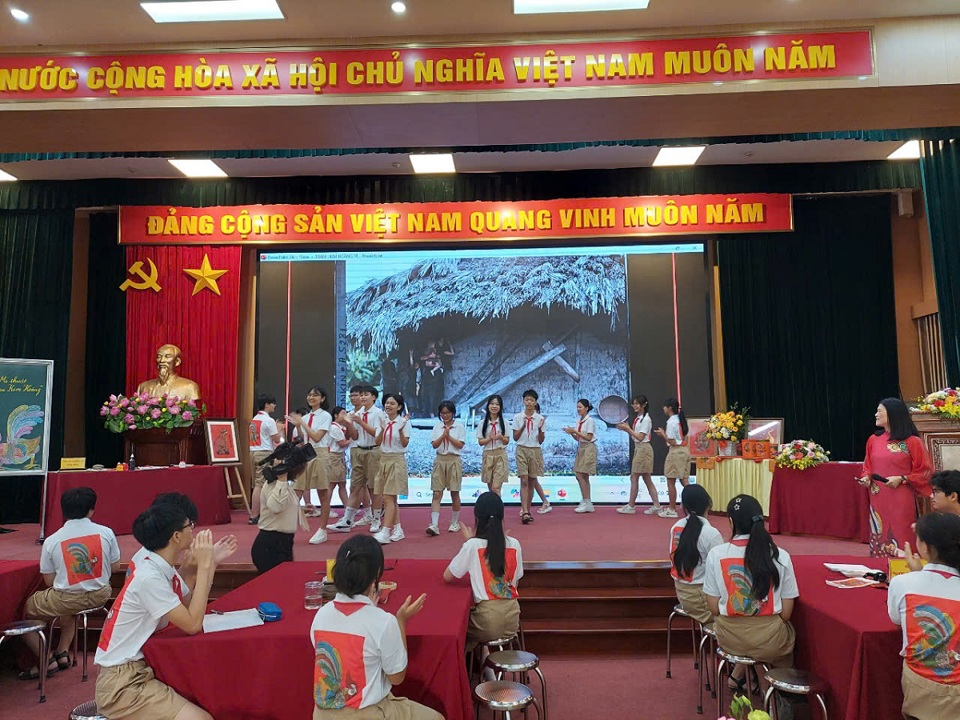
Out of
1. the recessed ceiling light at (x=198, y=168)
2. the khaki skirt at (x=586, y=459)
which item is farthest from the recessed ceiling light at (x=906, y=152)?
the recessed ceiling light at (x=198, y=168)

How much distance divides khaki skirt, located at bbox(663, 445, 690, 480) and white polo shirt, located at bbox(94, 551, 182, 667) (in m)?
5.53

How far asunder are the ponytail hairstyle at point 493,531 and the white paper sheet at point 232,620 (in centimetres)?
99

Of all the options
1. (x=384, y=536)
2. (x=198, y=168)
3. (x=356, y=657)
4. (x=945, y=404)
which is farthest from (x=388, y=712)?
(x=198, y=168)

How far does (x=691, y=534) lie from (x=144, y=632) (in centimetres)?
247

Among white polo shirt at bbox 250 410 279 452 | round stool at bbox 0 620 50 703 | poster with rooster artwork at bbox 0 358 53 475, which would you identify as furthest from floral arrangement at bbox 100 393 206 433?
round stool at bbox 0 620 50 703

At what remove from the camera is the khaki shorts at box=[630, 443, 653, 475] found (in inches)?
284

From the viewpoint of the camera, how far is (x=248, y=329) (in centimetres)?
850

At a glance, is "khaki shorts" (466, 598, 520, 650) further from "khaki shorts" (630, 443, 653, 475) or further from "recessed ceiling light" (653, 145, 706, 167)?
"recessed ceiling light" (653, 145, 706, 167)

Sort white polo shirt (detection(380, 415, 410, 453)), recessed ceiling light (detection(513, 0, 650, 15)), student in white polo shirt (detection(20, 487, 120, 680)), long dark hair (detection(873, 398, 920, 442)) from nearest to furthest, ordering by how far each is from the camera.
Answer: student in white polo shirt (detection(20, 487, 120, 680)), recessed ceiling light (detection(513, 0, 650, 15)), long dark hair (detection(873, 398, 920, 442)), white polo shirt (detection(380, 415, 410, 453))

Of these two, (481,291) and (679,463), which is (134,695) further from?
(481,291)

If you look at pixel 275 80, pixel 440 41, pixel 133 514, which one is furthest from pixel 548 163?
pixel 133 514

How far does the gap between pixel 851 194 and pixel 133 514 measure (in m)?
8.52

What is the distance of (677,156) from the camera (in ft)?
25.3

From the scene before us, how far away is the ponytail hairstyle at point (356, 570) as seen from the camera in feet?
7.29
